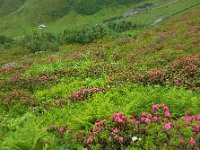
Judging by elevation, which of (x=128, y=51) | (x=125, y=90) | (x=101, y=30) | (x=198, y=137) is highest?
(x=198, y=137)

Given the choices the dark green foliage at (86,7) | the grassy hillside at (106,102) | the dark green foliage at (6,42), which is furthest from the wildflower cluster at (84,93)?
the dark green foliage at (86,7)

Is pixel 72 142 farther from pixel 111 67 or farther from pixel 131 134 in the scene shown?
pixel 111 67

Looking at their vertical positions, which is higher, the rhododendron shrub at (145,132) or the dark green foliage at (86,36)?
the rhododendron shrub at (145,132)

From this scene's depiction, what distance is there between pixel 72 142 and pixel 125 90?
5.00 metres

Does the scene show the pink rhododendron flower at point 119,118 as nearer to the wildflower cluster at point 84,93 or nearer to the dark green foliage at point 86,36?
the wildflower cluster at point 84,93

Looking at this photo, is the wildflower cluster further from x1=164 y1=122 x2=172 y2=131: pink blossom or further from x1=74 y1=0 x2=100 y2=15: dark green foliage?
x1=74 y1=0 x2=100 y2=15: dark green foliage

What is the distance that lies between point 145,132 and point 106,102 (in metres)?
3.21

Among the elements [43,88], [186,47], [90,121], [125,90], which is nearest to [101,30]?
[186,47]

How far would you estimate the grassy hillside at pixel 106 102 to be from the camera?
37.1 ft

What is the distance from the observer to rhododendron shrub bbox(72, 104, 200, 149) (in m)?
10.6

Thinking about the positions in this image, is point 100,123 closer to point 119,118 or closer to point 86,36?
point 119,118

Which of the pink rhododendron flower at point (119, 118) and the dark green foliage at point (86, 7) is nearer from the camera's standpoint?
the pink rhododendron flower at point (119, 118)

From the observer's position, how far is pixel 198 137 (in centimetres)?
1035

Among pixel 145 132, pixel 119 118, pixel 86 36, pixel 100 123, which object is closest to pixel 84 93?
pixel 100 123
